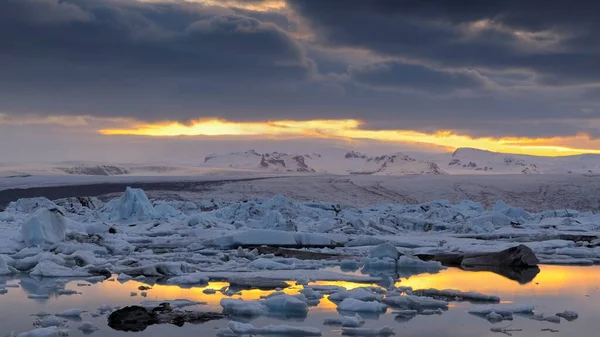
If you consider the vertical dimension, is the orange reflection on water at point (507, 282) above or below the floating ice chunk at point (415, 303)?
below

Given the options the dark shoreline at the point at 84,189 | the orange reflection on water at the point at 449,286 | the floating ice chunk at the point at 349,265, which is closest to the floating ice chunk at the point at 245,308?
the orange reflection on water at the point at 449,286

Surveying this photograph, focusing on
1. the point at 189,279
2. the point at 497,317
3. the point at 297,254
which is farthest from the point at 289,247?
the point at 497,317

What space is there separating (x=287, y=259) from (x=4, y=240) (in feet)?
18.0

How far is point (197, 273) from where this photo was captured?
11094 mm

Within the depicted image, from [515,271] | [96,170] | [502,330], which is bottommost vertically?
[515,271]

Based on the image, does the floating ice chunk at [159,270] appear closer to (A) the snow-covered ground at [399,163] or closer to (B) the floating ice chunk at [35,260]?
(B) the floating ice chunk at [35,260]

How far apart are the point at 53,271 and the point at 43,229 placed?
2944mm

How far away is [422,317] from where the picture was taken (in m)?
8.06

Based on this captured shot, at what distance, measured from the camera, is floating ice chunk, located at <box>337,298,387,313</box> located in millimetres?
8266

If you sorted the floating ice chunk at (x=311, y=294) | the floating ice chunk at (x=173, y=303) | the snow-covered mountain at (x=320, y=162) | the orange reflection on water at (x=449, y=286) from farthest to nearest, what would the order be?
the snow-covered mountain at (x=320, y=162), the orange reflection on water at (x=449, y=286), the floating ice chunk at (x=311, y=294), the floating ice chunk at (x=173, y=303)

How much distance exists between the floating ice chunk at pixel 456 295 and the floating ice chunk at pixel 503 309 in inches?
27.5

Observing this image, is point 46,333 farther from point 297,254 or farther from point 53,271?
point 297,254

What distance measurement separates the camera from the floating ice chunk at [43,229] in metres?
13.9

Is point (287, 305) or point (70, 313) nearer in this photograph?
point (70, 313)
